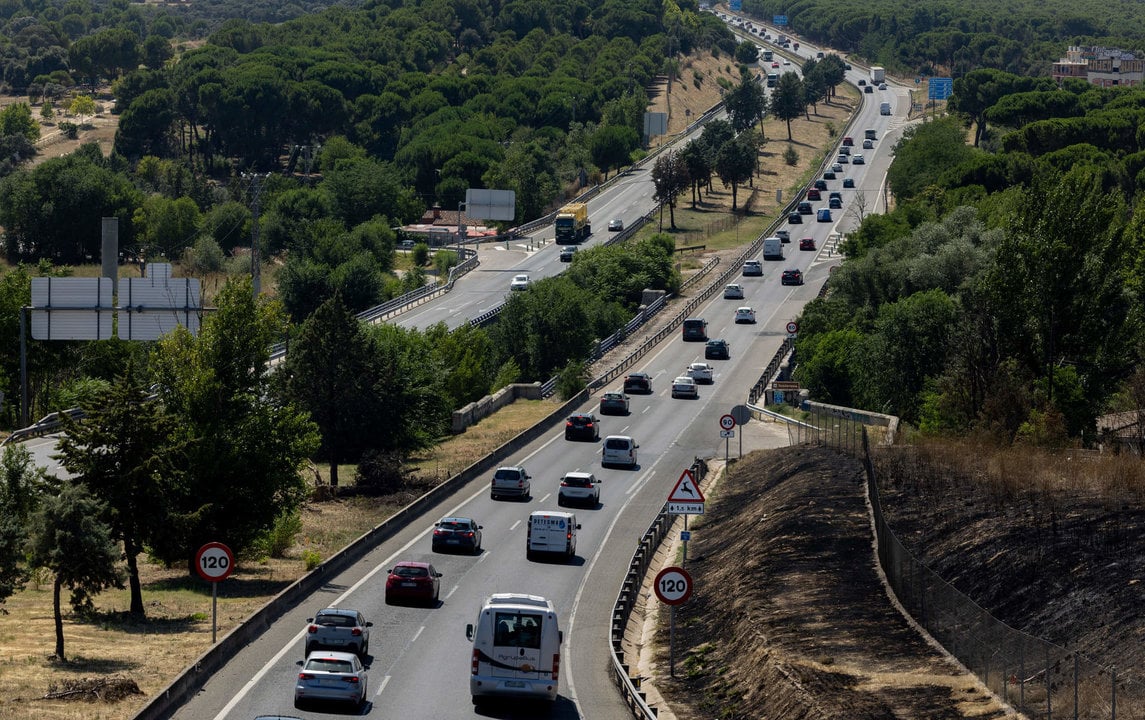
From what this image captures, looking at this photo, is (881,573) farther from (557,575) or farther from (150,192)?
(150,192)

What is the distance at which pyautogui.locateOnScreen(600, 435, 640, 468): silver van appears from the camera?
209 ft

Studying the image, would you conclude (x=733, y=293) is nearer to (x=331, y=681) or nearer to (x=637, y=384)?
(x=637, y=384)

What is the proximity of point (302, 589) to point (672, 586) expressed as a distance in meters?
11.3

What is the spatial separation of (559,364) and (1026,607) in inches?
2597

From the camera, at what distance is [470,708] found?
31.5m

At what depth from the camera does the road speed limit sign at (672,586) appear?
34094 mm

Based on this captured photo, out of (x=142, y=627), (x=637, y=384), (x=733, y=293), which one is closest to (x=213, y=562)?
(x=142, y=627)

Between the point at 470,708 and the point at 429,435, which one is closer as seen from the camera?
the point at 470,708

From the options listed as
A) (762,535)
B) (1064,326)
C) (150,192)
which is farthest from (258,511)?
(150,192)

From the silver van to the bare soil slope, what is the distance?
35.4 ft

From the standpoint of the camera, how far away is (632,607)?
4278cm

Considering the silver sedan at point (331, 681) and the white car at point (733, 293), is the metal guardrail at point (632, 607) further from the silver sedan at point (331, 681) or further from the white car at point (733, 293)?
the white car at point (733, 293)

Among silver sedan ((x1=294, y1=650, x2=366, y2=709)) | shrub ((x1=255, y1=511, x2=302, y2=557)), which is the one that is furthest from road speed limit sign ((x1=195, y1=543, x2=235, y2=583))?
shrub ((x1=255, y1=511, x2=302, y2=557))

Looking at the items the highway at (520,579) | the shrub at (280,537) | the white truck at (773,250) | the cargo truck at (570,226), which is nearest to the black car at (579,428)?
the highway at (520,579)
